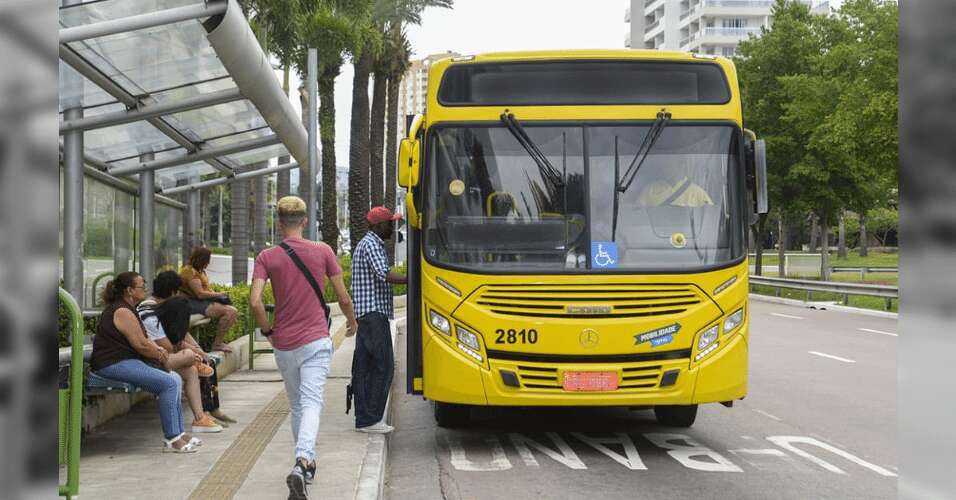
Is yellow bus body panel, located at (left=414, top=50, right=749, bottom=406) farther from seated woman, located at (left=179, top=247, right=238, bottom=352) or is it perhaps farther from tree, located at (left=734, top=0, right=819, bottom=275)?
tree, located at (left=734, top=0, right=819, bottom=275)

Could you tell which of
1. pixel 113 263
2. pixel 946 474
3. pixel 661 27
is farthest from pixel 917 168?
pixel 661 27

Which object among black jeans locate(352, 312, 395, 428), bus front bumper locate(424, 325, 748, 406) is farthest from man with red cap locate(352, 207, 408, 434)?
bus front bumper locate(424, 325, 748, 406)

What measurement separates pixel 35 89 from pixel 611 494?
6287 mm

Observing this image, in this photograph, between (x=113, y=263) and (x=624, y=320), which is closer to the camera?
(x=624, y=320)

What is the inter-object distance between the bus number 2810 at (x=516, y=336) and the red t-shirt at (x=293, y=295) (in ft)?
5.51

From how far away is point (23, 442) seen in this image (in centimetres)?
97

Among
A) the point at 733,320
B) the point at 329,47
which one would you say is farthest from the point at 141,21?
the point at 329,47

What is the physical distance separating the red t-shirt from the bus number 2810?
1.68 metres

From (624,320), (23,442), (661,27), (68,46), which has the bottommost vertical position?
(624,320)

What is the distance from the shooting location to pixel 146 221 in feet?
46.4

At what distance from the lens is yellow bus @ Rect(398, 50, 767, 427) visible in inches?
315

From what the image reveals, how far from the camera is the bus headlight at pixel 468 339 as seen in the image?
806 cm

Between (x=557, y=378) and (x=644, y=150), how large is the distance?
1929 millimetres

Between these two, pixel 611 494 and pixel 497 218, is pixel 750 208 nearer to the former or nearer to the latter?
pixel 497 218
